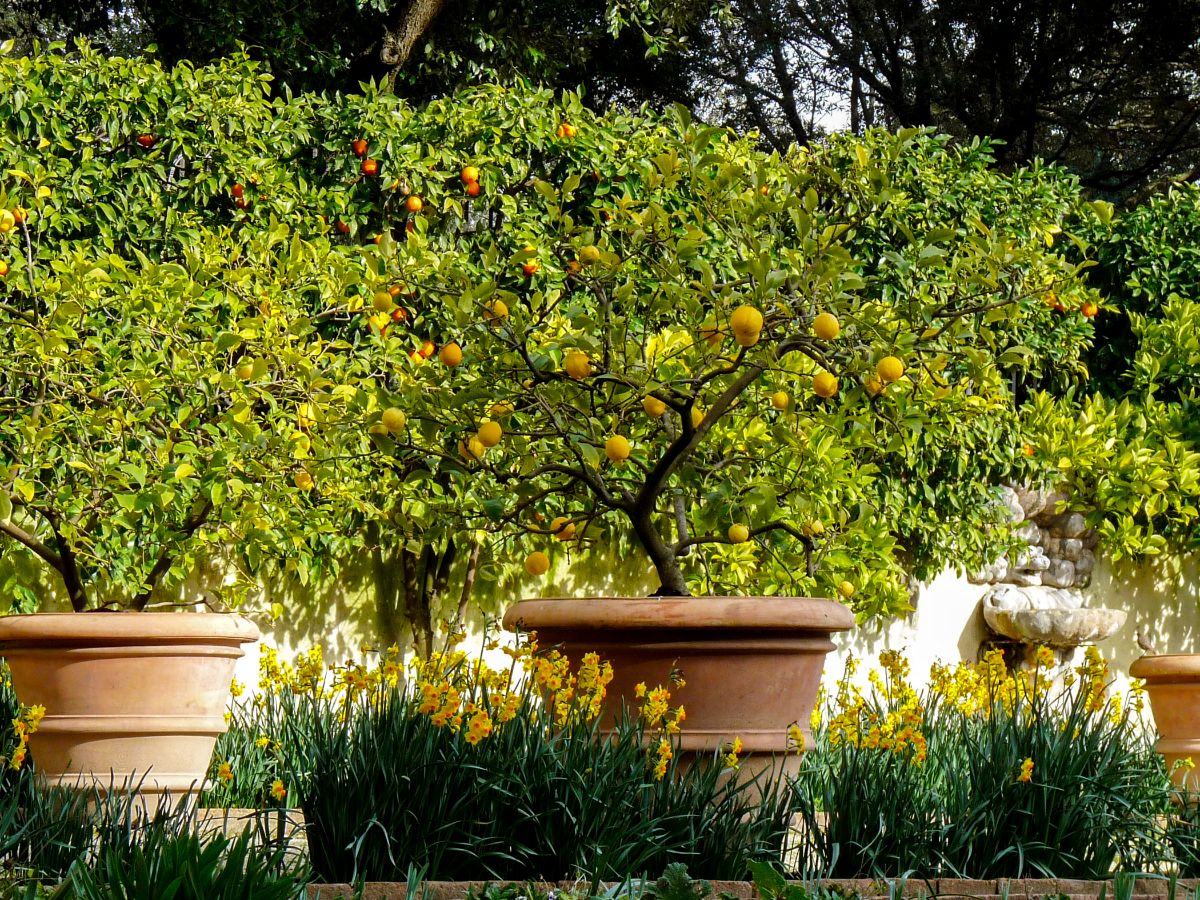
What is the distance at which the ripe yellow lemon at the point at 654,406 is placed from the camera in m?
3.40

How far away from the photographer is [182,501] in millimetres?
4211

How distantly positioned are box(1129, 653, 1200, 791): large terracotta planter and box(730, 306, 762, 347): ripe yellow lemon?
2500 millimetres

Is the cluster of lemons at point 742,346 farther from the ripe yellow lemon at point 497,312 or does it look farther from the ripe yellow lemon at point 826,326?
the ripe yellow lemon at point 497,312

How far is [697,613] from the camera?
319cm

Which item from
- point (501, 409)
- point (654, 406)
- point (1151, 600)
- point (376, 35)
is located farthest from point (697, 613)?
point (376, 35)

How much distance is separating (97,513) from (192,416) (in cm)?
47

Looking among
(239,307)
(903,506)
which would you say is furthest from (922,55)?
(239,307)

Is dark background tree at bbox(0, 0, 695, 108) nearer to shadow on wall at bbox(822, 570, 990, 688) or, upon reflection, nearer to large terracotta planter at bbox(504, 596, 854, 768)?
shadow on wall at bbox(822, 570, 990, 688)

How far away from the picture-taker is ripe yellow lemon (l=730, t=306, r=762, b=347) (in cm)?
293

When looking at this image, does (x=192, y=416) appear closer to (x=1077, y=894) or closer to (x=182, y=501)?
(x=182, y=501)

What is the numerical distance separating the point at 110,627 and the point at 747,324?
194cm

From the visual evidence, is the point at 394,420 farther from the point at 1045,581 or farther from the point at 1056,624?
the point at 1045,581

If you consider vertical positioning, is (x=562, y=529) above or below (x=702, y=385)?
below

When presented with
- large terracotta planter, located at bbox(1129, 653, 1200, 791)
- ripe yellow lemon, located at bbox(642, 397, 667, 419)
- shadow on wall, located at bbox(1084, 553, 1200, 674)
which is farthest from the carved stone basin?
ripe yellow lemon, located at bbox(642, 397, 667, 419)
